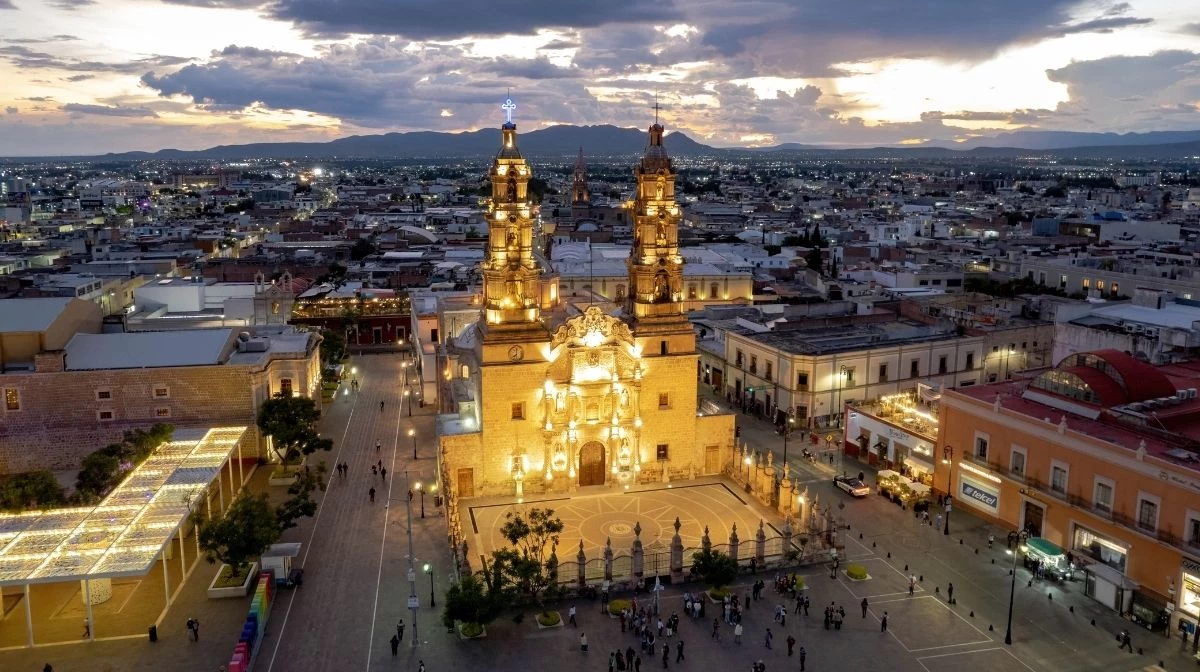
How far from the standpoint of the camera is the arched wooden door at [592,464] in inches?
1773

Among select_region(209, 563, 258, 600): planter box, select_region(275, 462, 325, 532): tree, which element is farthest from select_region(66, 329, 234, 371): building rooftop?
select_region(209, 563, 258, 600): planter box

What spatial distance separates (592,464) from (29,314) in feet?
104

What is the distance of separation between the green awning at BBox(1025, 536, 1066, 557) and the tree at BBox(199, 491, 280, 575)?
29.8 m

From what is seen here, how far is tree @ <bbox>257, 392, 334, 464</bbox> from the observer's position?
4412 centimetres

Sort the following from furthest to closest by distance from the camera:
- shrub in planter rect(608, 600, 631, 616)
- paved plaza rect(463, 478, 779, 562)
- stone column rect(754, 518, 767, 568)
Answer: paved plaza rect(463, 478, 779, 562), stone column rect(754, 518, 767, 568), shrub in planter rect(608, 600, 631, 616)

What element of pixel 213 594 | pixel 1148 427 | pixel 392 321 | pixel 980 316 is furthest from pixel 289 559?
pixel 980 316

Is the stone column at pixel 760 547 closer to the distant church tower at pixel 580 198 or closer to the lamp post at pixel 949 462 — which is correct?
the lamp post at pixel 949 462

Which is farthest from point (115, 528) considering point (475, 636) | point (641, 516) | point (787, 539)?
point (787, 539)

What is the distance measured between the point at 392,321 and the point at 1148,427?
58.2 m

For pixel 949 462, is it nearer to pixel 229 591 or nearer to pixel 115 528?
pixel 229 591

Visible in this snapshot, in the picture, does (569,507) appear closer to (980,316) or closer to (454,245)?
(980,316)

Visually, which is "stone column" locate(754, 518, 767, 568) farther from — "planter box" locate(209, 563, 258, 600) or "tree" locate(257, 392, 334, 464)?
"tree" locate(257, 392, 334, 464)

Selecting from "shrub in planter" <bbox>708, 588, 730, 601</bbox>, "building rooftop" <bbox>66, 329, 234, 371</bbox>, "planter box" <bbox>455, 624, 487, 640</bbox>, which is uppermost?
"building rooftop" <bbox>66, 329, 234, 371</bbox>

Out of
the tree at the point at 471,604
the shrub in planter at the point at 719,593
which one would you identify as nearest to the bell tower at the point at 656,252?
the shrub in planter at the point at 719,593
